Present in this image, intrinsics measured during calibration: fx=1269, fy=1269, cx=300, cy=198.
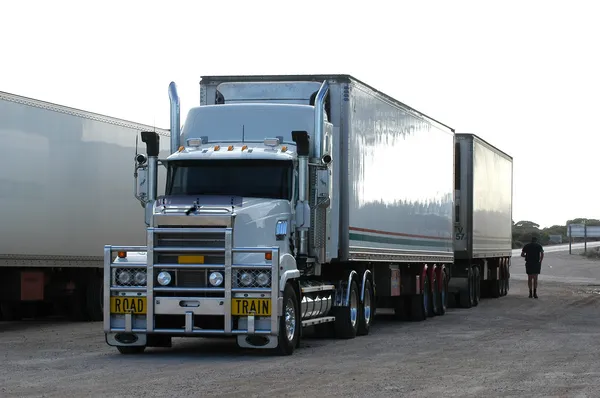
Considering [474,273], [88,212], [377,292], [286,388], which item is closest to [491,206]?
[474,273]

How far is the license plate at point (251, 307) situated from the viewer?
55.4 ft

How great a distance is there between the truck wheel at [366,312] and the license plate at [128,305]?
228 inches

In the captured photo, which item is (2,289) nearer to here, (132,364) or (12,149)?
(12,149)

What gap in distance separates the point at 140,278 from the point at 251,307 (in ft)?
5.32

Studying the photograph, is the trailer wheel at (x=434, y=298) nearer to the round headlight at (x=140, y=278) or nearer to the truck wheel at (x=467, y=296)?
the truck wheel at (x=467, y=296)

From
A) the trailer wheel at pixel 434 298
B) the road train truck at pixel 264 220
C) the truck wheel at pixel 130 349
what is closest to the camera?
the road train truck at pixel 264 220

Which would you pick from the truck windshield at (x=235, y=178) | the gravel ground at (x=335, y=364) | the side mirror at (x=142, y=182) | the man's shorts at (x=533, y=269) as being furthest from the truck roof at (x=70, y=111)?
the man's shorts at (x=533, y=269)

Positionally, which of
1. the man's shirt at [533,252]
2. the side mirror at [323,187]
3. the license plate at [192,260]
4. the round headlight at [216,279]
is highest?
the side mirror at [323,187]

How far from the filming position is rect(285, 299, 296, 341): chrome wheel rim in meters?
17.6

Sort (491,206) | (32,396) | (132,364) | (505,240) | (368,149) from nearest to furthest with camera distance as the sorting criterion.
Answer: (32,396), (132,364), (368,149), (491,206), (505,240)

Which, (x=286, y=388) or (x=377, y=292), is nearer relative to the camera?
(x=286, y=388)

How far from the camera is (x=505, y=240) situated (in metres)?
41.6

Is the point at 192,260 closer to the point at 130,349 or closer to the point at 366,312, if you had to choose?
the point at 130,349

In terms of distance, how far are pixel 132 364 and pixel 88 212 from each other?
975cm
